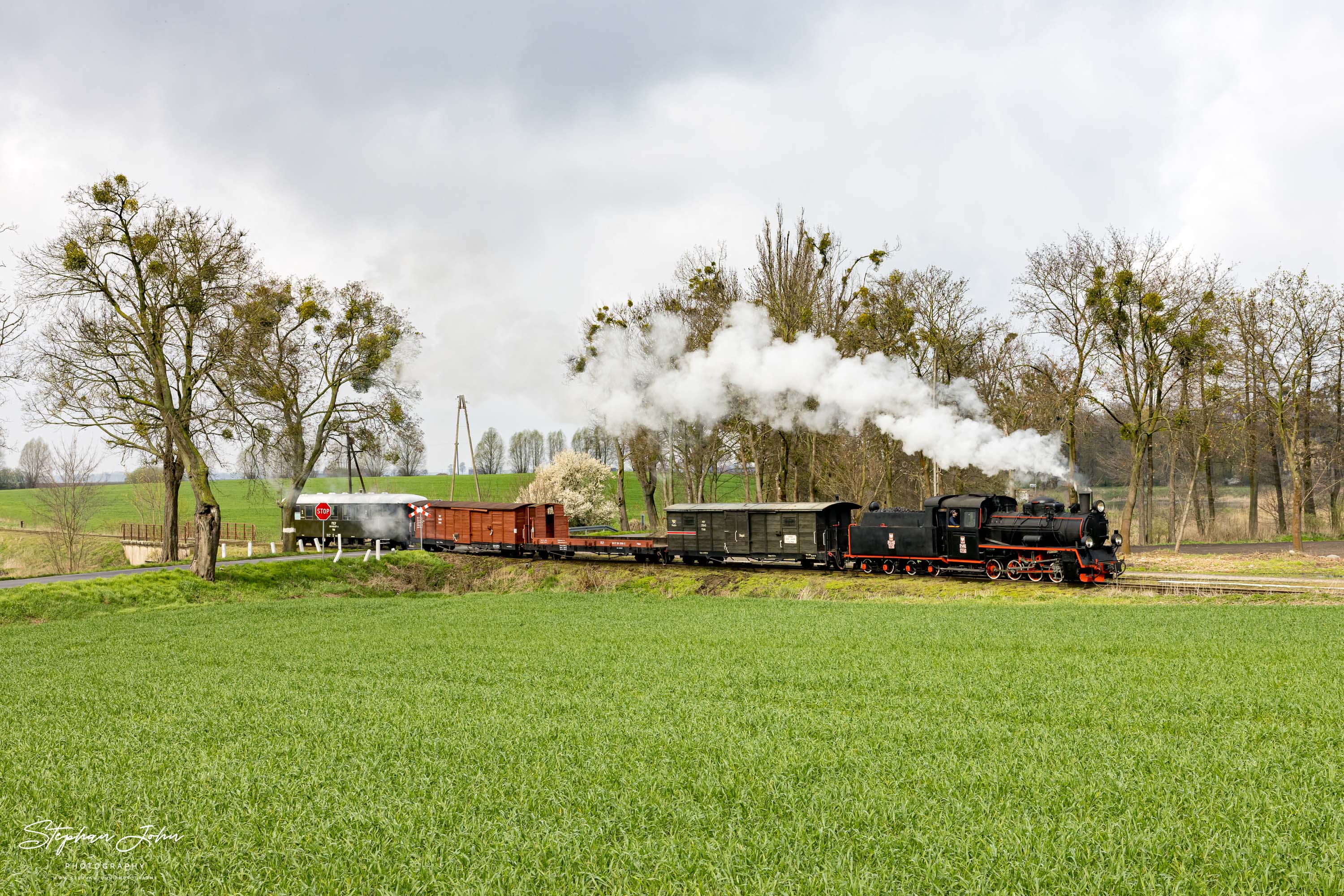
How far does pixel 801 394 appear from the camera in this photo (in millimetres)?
33719

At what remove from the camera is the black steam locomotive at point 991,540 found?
78.5 feet

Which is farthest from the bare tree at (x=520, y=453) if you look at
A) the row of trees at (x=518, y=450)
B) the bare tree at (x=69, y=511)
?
the bare tree at (x=69, y=511)

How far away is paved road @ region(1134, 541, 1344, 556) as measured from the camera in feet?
113

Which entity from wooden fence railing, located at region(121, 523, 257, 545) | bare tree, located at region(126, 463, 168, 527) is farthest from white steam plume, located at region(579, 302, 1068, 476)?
bare tree, located at region(126, 463, 168, 527)

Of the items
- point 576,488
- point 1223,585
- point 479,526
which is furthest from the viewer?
point 576,488

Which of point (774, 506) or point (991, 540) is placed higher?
point (774, 506)

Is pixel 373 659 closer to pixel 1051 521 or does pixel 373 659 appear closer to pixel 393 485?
pixel 1051 521

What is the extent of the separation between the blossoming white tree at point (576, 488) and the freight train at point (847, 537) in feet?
58.3

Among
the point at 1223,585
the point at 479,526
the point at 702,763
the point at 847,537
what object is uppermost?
the point at 479,526

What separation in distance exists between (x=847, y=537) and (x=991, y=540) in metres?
5.37

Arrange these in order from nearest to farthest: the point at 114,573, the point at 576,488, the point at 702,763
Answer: the point at 702,763 → the point at 114,573 → the point at 576,488

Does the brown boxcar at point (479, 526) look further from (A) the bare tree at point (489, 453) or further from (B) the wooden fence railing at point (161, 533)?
(A) the bare tree at point (489, 453)

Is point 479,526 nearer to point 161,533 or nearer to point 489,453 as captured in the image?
point 161,533

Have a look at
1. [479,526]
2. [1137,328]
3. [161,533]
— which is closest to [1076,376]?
[1137,328]
